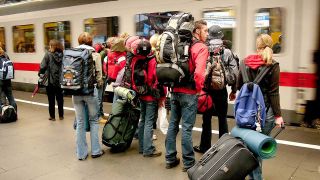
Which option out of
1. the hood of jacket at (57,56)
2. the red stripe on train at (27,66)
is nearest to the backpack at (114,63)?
the hood of jacket at (57,56)

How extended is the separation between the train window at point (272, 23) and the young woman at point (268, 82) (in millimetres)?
2589

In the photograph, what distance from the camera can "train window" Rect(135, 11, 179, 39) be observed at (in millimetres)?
7480

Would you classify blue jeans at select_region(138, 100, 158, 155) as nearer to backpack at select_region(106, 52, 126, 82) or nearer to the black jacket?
backpack at select_region(106, 52, 126, 82)

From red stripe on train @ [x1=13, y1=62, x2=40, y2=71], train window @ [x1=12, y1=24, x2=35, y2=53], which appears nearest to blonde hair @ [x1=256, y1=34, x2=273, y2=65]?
red stripe on train @ [x1=13, y1=62, x2=40, y2=71]

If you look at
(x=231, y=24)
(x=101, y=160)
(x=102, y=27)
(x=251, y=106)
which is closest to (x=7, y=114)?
(x=102, y=27)

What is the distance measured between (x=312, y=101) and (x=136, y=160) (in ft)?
9.53

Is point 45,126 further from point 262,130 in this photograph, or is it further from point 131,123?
point 262,130

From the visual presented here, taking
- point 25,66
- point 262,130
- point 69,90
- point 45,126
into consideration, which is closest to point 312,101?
point 262,130

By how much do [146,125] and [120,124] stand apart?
17.5 inches

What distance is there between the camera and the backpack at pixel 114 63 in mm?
5652

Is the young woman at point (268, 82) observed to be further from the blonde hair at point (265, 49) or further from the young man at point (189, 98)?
the young man at point (189, 98)

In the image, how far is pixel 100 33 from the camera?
29.2ft

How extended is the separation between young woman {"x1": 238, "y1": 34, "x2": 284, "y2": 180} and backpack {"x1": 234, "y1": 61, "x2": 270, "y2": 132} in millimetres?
70

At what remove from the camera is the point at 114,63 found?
5949mm
